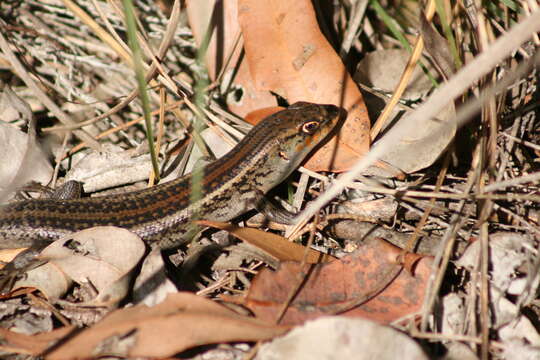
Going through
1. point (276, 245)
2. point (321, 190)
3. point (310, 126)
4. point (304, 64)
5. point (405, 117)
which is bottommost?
point (276, 245)

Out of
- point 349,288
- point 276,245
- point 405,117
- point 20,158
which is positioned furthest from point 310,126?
point 20,158

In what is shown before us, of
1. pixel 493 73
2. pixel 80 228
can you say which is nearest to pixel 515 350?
pixel 493 73

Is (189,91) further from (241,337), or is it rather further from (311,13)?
(241,337)

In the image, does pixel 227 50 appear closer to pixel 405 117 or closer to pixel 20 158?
pixel 405 117

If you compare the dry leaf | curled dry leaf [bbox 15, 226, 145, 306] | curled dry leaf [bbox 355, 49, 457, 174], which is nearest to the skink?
curled dry leaf [bbox 15, 226, 145, 306]

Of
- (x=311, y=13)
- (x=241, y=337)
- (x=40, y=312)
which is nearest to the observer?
(x=241, y=337)

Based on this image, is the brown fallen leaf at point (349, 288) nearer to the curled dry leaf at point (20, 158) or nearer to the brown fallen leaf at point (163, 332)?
the brown fallen leaf at point (163, 332)
